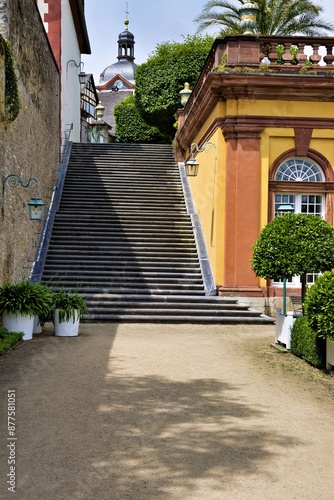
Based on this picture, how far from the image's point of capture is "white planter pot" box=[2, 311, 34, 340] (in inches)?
391

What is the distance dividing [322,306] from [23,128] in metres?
8.12

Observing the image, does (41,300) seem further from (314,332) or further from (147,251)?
(147,251)

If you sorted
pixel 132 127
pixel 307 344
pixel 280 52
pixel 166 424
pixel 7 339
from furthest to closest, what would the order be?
pixel 132 127 < pixel 280 52 < pixel 7 339 < pixel 307 344 < pixel 166 424

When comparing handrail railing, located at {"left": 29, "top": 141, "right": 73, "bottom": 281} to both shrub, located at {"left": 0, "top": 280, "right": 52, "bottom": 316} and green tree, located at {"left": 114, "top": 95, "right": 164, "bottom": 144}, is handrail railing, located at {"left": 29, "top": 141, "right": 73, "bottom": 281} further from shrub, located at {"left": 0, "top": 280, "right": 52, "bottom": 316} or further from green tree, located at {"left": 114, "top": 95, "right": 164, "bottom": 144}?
green tree, located at {"left": 114, "top": 95, "right": 164, "bottom": 144}

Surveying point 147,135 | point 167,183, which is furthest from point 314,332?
point 147,135

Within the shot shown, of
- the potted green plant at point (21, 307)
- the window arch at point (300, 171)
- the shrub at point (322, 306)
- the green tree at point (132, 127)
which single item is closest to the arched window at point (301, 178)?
the window arch at point (300, 171)

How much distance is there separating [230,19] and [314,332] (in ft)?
61.8

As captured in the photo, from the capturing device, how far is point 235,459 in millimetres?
4547

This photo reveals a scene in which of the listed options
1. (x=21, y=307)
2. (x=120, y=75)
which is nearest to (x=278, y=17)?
(x=21, y=307)

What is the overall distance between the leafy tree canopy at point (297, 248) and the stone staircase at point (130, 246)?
10.9 ft

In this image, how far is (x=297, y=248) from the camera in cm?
969

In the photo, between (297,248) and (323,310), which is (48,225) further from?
(323,310)

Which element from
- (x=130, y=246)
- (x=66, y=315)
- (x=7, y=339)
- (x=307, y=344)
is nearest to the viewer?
(x=307, y=344)

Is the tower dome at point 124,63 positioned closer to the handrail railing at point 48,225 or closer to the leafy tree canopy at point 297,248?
the handrail railing at point 48,225
